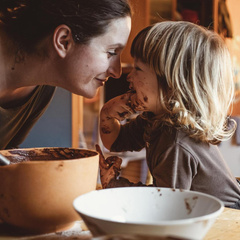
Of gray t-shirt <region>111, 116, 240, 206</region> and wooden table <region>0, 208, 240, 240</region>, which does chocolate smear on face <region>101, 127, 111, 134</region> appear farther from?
wooden table <region>0, 208, 240, 240</region>

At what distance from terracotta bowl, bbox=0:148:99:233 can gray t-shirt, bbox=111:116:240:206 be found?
0.43m

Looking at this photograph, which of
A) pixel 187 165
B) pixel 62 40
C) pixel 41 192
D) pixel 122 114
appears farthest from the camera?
pixel 122 114

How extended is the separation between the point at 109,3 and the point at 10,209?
0.78 metres

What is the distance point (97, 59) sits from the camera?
1.28 m

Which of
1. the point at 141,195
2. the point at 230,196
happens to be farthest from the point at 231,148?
the point at 141,195

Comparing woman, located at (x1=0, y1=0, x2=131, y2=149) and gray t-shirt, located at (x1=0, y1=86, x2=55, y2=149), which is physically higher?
woman, located at (x1=0, y1=0, x2=131, y2=149)

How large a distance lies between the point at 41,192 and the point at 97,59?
68cm

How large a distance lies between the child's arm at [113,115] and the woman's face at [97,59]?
114 millimetres

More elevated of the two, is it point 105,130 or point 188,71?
point 188,71

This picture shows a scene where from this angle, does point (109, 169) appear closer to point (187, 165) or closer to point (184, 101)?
point (187, 165)

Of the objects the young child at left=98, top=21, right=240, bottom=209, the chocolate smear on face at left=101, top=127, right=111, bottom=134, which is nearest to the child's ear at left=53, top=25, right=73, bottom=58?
the young child at left=98, top=21, right=240, bottom=209

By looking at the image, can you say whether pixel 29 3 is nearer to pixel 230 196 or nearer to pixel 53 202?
pixel 53 202

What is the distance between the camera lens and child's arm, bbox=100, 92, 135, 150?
1.40 metres

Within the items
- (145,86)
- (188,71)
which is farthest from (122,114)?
(188,71)
